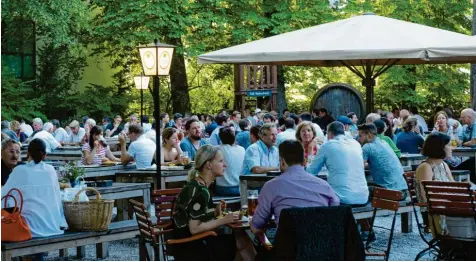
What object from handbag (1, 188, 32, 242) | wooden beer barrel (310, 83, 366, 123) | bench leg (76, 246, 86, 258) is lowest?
bench leg (76, 246, 86, 258)

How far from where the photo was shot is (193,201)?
8352 millimetres

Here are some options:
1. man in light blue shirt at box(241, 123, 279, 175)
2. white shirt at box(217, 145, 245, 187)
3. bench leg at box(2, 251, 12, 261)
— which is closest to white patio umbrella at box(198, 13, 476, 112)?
man in light blue shirt at box(241, 123, 279, 175)

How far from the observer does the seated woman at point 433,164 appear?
1053cm

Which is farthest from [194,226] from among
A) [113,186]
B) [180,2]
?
[180,2]

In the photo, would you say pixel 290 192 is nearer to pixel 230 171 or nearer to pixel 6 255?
pixel 6 255

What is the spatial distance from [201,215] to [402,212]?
576 centimetres

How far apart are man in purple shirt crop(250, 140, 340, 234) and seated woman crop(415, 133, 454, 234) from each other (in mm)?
2606

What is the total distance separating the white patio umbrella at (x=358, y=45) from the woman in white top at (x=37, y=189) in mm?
4637

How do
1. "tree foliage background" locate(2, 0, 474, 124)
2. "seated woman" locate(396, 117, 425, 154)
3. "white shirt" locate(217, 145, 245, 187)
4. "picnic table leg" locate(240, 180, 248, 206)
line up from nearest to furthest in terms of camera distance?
1. "picnic table leg" locate(240, 180, 248, 206)
2. "white shirt" locate(217, 145, 245, 187)
3. "seated woman" locate(396, 117, 425, 154)
4. "tree foliage background" locate(2, 0, 474, 124)

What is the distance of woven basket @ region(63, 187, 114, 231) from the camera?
10234mm

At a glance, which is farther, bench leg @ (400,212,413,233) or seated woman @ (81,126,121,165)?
seated woman @ (81,126,121,165)

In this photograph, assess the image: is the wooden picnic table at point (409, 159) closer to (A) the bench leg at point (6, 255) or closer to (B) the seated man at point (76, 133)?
(A) the bench leg at point (6, 255)

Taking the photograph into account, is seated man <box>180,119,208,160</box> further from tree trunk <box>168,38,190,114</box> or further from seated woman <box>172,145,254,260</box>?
tree trunk <box>168,38,190,114</box>

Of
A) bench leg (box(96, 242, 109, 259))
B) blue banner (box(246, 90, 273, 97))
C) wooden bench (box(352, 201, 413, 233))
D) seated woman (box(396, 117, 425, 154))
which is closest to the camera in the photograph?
wooden bench (box(352, 201, 413, 233))
